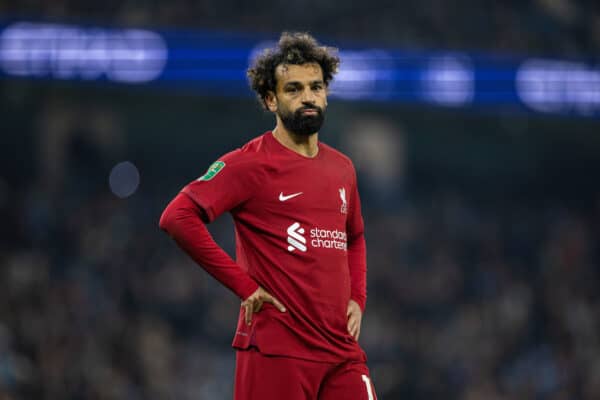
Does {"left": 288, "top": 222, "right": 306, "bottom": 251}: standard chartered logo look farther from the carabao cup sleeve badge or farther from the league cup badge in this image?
the carabao cup sleeve badge

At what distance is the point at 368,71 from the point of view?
12891mm

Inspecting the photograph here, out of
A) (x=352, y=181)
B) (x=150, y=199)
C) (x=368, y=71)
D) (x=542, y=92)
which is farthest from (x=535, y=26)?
(x=352, y=181)

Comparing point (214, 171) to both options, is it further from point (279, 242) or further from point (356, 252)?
point (356, 252)

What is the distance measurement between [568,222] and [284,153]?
40.6ft

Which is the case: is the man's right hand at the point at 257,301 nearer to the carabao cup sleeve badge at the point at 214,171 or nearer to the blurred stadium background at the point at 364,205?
the carabao cup sleeve badge at the point at 214,171

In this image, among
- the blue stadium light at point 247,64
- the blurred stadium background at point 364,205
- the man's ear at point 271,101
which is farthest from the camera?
the blue stadium light at point 247,64

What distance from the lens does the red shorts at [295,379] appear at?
12.6 feet

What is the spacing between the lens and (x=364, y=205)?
15.7 m

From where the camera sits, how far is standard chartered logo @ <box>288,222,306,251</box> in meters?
3.98

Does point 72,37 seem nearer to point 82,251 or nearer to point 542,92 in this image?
point 82,251

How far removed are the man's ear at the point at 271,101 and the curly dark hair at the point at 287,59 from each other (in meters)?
0.01

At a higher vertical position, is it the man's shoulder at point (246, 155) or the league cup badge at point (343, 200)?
the man's shoulder at point (246, 155)

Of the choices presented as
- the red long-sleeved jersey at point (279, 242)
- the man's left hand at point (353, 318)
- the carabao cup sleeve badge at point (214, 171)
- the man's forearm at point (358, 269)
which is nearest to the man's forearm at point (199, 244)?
the red long-sleeved jersey at point (279, 242)

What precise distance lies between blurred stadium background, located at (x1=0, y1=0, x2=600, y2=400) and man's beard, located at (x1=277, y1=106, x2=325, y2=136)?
6.29 metres
